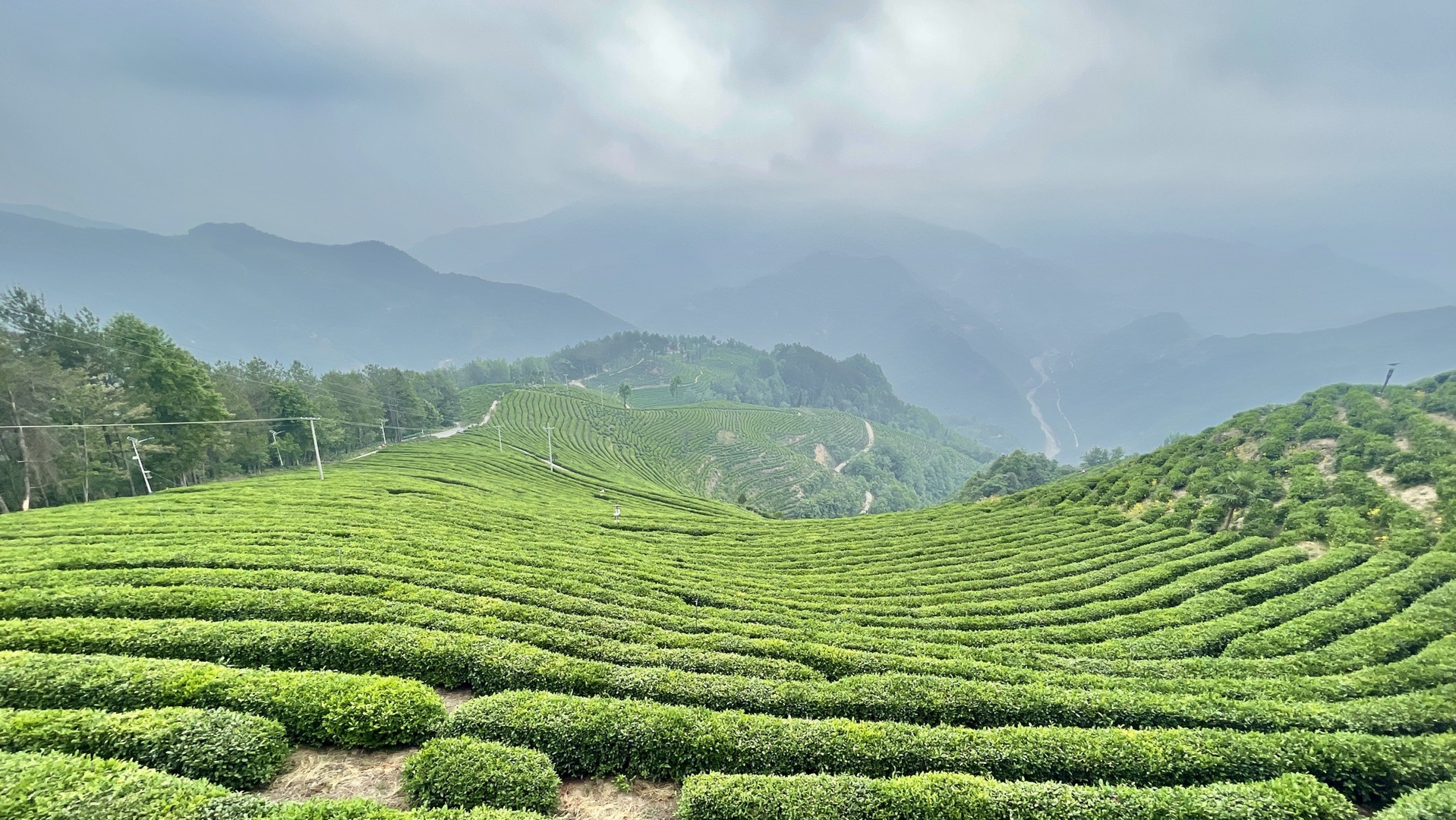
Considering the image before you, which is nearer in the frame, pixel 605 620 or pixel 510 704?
pixel 510 704

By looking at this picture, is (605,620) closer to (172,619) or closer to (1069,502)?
(172,619)

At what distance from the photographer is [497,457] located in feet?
208

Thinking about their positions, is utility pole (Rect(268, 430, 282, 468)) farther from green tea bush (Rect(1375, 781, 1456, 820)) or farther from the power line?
green tea bush (Rect(1375, 781, 1456, 820))

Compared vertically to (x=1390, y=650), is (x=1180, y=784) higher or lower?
lower

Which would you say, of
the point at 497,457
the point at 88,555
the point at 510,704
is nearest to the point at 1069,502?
the point at 510,704

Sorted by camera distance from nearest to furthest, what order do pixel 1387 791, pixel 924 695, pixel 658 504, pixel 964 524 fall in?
pixel 1387 791, pixel 924 695, pixel 964 524, pixel 658 504

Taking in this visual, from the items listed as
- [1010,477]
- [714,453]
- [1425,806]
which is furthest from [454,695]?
[1010,477]

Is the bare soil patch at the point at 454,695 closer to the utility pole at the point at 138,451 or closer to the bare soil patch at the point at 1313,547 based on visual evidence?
the bare soil patch at the point at 1313,547

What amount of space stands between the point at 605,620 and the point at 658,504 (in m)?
39.1

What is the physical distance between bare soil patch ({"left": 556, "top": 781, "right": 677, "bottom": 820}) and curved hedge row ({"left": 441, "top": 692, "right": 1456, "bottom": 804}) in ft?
0.68

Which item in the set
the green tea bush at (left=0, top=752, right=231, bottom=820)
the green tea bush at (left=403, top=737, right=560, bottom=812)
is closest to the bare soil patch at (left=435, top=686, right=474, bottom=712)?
the green tea bush at (left=403, top=737, right=560, bottom=812)

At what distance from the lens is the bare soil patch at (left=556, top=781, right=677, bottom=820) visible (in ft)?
28.3

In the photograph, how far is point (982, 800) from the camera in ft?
26.7

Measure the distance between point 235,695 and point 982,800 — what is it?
1382cm
